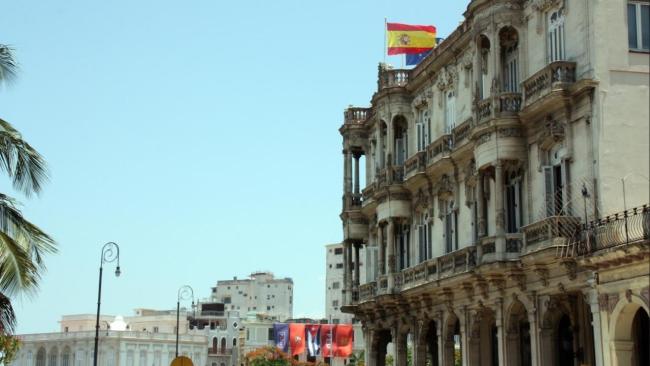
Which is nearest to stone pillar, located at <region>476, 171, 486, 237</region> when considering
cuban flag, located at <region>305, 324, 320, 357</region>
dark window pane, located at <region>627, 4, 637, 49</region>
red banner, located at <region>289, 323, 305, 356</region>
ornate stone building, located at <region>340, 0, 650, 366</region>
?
ornate stone building, located at <region>340, 0, 650, 366</region>

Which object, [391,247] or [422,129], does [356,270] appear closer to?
[391,247]

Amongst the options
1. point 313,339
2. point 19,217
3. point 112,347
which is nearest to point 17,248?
point 19,217

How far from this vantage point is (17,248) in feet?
70.8

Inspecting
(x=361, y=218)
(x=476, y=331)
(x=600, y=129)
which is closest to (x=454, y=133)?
(x=476, y=331)

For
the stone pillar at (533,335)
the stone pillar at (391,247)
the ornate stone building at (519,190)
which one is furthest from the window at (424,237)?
the stone pillar at (533,335)

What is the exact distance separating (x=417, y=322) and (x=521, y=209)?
10521 millimetres

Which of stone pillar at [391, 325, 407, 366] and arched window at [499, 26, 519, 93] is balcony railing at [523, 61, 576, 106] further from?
stone pillar at [391, 325, 407, 366]

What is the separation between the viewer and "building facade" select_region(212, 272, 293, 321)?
551 feet

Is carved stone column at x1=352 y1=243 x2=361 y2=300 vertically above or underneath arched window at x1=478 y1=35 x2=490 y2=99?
underneath

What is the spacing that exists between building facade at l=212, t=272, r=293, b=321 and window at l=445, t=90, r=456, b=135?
12760 centimetres

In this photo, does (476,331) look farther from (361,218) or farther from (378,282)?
(361,218)

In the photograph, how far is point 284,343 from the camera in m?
76.8

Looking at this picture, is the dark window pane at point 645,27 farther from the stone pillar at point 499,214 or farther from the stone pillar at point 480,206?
the stone pillar at point 480,206

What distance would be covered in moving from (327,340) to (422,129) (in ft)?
124
